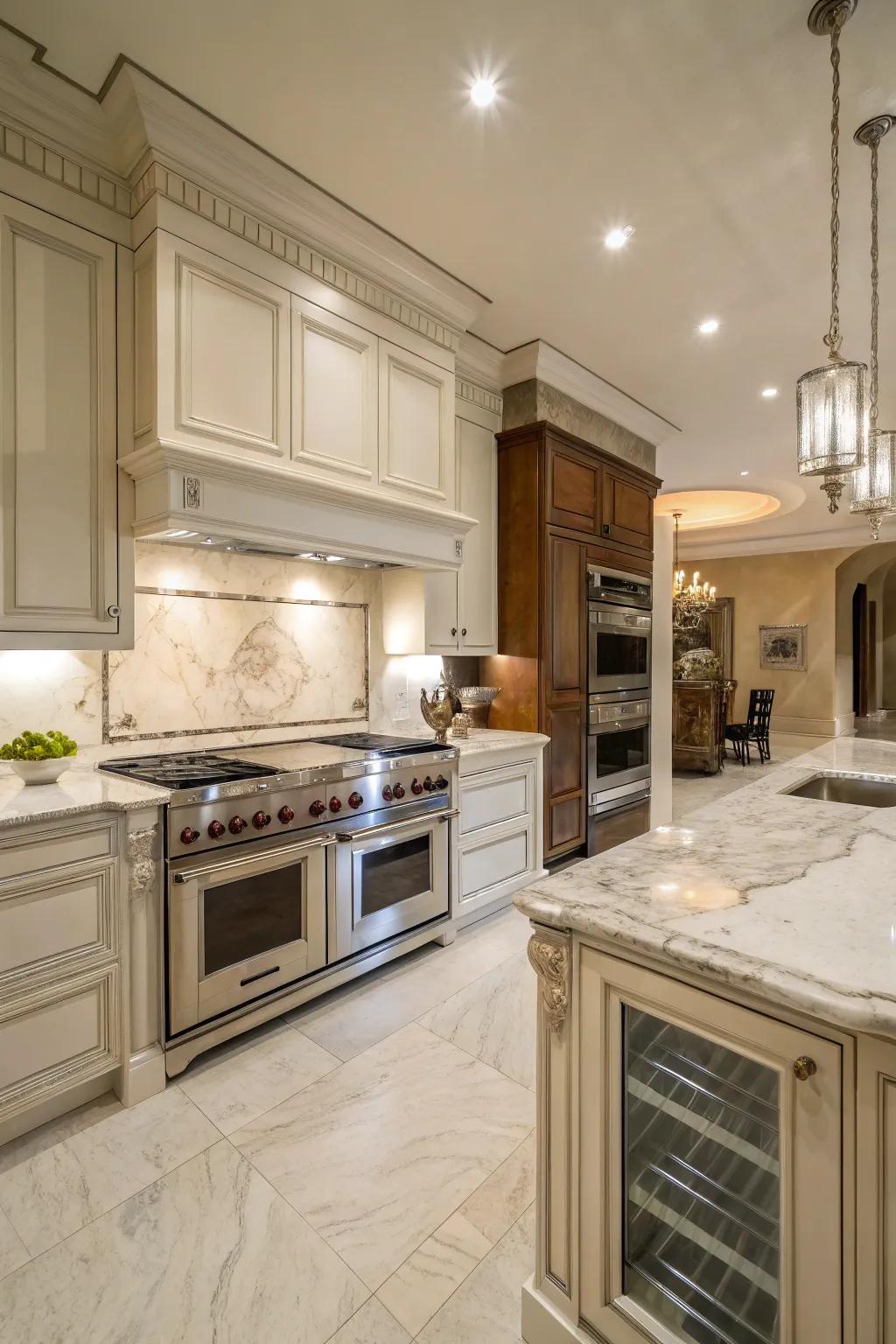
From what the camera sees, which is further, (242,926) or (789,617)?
(789,617)

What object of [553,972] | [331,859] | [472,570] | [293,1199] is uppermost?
[472,570]

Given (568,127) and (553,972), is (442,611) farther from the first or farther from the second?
(553,972)

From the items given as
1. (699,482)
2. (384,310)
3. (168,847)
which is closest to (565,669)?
(384,310)

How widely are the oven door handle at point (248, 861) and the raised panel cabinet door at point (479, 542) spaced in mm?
1496

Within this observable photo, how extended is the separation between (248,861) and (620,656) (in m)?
2.93

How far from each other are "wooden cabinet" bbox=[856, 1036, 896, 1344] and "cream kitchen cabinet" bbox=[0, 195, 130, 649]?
229cm

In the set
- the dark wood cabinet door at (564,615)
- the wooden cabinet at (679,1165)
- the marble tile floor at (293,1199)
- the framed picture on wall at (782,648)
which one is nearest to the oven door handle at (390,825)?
the marble tile floor at (293,1199)

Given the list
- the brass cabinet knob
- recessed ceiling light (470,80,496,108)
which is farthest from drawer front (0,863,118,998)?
recessed ceiling light (470,80,496,108)

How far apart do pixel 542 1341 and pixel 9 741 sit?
2.21 metres

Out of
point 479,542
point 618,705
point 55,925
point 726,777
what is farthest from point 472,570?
point 726,777

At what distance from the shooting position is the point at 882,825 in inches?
A: 65.2

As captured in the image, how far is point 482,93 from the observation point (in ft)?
6.46

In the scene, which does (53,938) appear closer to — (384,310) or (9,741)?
(9,741)

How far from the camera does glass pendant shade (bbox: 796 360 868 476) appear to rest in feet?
5.55
